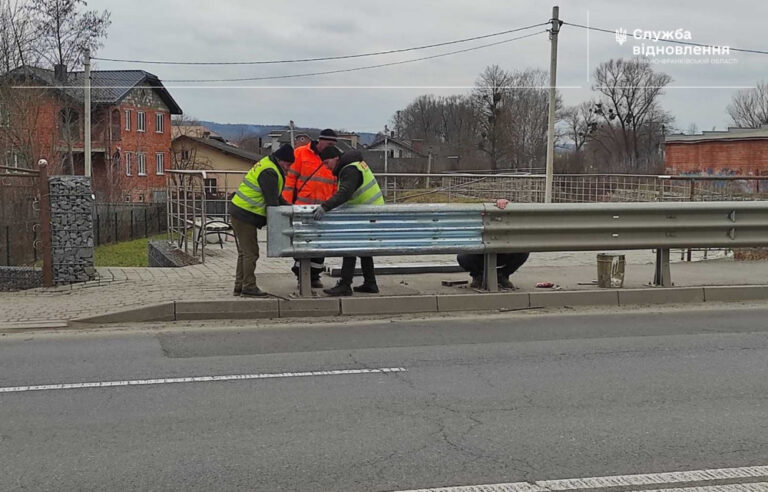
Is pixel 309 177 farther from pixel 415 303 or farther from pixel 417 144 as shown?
pixel 417 144

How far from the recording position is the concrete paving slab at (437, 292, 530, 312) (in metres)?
9.06

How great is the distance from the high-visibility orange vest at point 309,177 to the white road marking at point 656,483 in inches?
220

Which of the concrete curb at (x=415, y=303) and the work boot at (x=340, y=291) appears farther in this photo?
the work boot at (x=340, y=291)

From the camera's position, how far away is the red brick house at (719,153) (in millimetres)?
48750

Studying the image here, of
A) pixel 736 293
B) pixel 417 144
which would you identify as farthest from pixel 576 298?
pixel 417 144

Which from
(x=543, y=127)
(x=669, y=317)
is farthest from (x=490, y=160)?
(x=669, y=317)

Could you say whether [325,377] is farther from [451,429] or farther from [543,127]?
[543,127]

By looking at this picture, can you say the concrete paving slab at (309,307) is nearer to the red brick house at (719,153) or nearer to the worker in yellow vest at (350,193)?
the worker in yellow vest at (350,193)

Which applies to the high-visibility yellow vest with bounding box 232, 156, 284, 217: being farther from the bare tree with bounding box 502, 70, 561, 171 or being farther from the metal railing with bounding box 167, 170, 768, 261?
the bare tree with bounding box 502, 70, 561, 171

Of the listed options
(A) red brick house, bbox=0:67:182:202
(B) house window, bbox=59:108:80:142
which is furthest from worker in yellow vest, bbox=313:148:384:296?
(B) house window, bbox=59:108:80:142

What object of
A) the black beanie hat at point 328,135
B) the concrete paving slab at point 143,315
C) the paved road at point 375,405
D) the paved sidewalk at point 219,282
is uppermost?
the black beanie hat at point 328,135

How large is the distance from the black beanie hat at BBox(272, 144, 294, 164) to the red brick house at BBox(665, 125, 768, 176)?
1747 inches

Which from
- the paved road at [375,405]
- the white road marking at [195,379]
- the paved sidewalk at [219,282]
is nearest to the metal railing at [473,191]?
the paved sidewalk at [219,282]

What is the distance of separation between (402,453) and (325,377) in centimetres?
181
